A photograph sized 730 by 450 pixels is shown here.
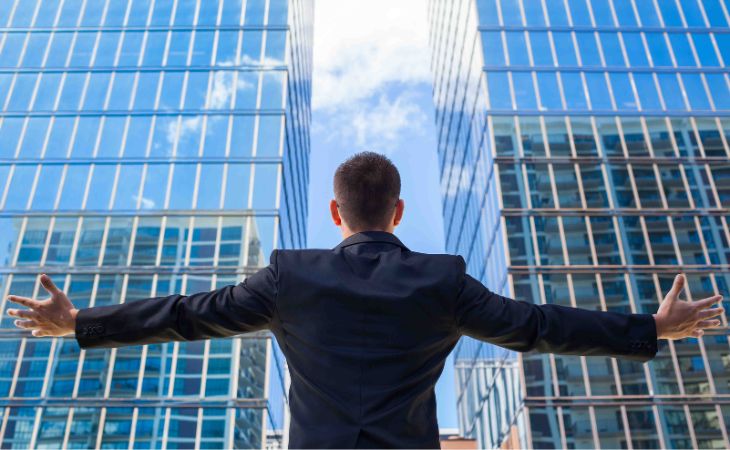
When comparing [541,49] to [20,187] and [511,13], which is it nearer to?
[511,13]

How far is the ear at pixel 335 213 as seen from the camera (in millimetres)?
2127

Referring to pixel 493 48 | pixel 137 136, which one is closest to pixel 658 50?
pixel 493 48

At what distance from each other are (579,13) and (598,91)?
4477 millimetres

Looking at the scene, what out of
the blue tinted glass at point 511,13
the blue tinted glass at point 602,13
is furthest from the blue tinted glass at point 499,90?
the blue tinted glass at point 602,13

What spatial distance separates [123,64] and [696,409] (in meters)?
27.7

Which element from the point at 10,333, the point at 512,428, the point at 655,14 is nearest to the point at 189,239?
the point at 10,333

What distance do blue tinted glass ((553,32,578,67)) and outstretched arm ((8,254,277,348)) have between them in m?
30.6

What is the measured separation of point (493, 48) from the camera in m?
30.0

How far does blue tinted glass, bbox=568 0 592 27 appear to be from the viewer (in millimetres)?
31047

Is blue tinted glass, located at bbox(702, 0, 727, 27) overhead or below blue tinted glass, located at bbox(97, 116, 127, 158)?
overhead

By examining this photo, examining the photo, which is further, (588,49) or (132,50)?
(588,49)

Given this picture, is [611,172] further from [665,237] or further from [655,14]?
[655,14]

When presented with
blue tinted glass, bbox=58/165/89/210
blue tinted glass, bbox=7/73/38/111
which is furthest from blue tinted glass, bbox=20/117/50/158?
blue tinted glass, bbox=58/165/89/210

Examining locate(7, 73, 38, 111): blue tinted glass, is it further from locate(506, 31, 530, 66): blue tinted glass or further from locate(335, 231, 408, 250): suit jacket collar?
locate(335, 231, 408, 250): suit jacket collar
